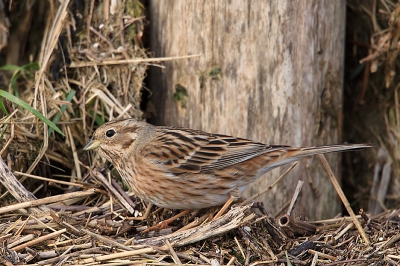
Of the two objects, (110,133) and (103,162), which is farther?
(103,162)

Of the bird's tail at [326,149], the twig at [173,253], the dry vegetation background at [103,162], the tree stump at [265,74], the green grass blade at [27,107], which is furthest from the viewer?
the tree stump at [265,74]

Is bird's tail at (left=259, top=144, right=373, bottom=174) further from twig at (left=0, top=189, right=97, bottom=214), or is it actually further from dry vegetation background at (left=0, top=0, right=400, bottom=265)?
twig at (left=0, top=189, right=97, bottom=214)

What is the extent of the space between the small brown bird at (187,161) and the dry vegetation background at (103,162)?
0.71 feet

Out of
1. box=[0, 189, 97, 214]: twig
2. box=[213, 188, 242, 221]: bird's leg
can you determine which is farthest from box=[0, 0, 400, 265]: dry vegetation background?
box=[213, 188, 242, 221]: bird's leg

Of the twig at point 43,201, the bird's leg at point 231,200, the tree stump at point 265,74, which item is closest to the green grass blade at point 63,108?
the twig at point 43,201

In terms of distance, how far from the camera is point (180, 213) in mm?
5297

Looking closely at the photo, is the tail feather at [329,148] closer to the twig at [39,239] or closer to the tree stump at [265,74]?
the tree stump at [265,74]

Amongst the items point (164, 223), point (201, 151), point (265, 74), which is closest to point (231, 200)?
point (201, 151)

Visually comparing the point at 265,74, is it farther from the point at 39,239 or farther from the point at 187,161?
the point at 39,239

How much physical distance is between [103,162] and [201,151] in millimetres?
1080

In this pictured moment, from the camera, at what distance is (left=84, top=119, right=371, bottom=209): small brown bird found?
16.8ft

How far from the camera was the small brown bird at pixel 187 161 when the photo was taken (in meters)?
5.11

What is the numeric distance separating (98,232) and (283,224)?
1.40 m

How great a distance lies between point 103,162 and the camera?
5.88 metres
